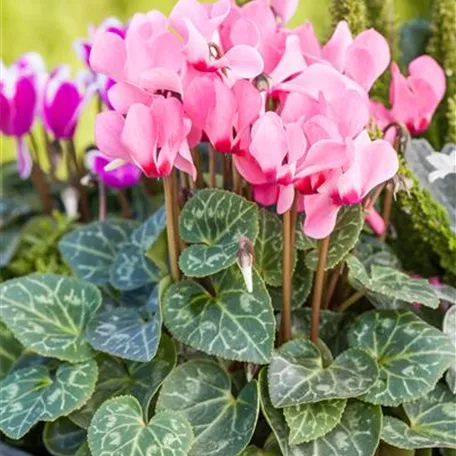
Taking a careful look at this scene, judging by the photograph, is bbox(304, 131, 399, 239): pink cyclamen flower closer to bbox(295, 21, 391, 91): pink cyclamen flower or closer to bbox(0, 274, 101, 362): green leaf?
bbox(295, 21, 391, 91): pink cyclamen flower

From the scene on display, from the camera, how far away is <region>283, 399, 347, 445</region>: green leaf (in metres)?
0.75

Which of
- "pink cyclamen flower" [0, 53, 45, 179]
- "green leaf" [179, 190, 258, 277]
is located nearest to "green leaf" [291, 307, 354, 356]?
"green leaf" [179, 190, 258, 277]

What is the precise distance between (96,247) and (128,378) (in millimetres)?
191

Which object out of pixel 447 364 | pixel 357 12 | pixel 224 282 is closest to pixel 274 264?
pixel 224 282

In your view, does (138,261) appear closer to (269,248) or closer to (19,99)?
(269,248)

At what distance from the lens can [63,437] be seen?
0.88 meters

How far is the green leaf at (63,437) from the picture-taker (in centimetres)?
87

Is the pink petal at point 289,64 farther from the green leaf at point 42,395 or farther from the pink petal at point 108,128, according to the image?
the green leaf at point 42,395

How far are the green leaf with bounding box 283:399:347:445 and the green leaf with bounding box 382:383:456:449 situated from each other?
5 cm

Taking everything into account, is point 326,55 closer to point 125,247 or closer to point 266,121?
point 266,121

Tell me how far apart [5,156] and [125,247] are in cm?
75

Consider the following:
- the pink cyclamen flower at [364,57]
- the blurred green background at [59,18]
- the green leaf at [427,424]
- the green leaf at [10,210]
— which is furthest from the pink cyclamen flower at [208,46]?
the blurred green background at [59,18]

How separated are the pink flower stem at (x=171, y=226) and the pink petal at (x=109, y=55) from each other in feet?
0.31

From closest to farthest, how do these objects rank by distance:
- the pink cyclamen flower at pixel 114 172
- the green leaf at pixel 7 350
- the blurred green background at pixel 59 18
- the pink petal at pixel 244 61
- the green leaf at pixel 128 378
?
1. the pink petal at pixel 244 61
2. the green leaf at pixel 128 378
3. the green leaf at pixel 7 350
4. the pink cyclamen flower at pixel 114 172
5. the blurred green background at pixel 59 18
